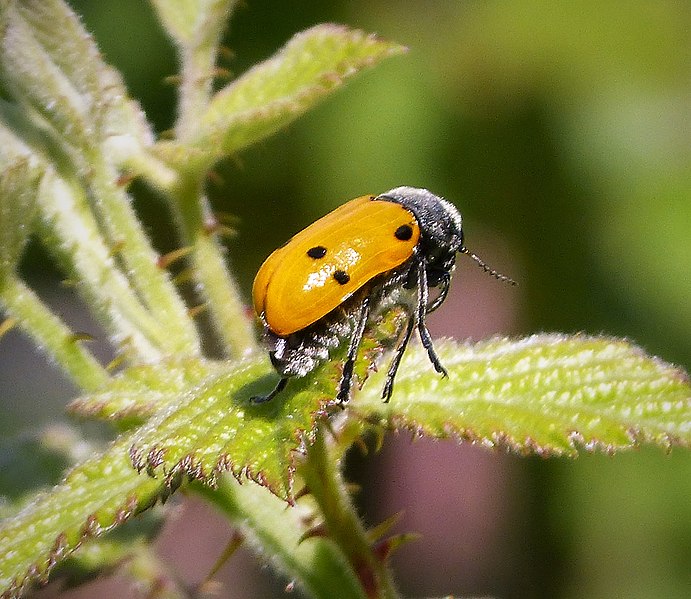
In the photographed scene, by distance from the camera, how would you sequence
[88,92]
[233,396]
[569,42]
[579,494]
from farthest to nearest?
[569,42], [579,494], [88,92], [233,396]

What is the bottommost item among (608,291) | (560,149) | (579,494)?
(579,494)

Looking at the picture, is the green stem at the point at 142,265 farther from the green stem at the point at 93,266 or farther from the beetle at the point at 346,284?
the beetle at the point at 346,284

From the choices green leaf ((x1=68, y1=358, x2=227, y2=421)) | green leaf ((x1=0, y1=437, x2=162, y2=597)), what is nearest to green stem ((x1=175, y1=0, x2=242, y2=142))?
green leaf ((x1=68, y1=358, x2=227, y2=421))

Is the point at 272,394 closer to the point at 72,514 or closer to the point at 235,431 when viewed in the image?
the point at 235,431

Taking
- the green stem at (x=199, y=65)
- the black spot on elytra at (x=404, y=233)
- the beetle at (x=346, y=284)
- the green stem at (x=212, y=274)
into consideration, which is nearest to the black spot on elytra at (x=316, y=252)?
the beetle at (x=346, y=284)

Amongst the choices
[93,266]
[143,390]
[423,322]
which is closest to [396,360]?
[423,322]

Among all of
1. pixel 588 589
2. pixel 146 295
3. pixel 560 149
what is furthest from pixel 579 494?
pixel 146 295

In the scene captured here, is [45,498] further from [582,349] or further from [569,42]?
[569,42]
